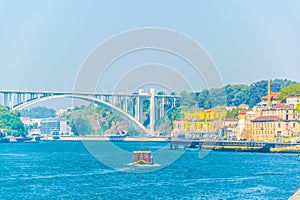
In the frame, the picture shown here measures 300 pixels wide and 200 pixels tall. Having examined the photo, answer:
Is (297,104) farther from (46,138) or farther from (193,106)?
(46,138)

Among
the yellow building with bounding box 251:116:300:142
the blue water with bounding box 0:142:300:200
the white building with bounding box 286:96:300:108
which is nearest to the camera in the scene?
the blue water with bounding box 0:142:300:200

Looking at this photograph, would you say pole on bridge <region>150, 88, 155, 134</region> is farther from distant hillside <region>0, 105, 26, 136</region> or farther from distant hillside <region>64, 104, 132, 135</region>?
distant hillside <region>0, 105, 26, 136</region>

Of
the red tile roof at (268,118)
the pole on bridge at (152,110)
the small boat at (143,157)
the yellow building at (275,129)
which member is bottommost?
the small boat at (143,157)

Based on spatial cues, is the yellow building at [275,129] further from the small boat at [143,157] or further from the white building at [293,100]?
the small boat at [143,157]

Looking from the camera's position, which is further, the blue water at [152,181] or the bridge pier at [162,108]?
the bridge pier at [162,108]

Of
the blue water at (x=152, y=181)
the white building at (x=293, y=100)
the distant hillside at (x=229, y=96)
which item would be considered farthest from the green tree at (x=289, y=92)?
the blue water at (x=152, y=181)

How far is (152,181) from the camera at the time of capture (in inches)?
1804

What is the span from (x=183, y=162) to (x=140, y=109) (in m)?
66.8

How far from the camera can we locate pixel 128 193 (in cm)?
3947

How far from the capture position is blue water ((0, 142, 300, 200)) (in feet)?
127

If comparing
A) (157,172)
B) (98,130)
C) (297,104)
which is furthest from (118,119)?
(157,172)

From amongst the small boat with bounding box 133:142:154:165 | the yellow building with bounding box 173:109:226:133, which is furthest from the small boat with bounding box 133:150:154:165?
the yellow building with bounding box 173:109:226:133

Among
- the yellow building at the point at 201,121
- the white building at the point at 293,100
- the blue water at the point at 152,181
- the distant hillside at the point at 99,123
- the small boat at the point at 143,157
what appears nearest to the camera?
the blue water at the point at 152,181

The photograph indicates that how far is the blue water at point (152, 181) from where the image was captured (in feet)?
127
